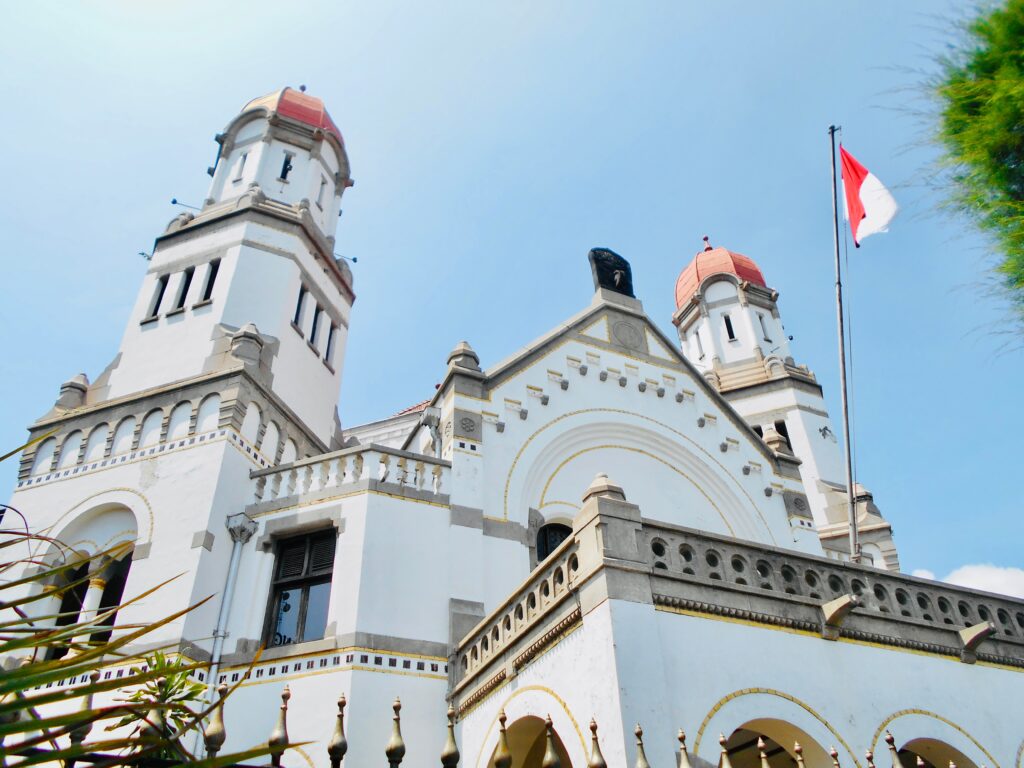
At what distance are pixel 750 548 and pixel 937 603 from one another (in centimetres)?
339

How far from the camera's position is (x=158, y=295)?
22.6 m

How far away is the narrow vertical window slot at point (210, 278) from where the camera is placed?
71.8 feet

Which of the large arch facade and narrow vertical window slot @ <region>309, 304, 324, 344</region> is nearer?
the large arch facade

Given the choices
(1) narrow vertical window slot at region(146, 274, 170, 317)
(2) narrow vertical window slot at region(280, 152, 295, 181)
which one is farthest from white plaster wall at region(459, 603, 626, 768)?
(2) narrow vertical window slot at region(280, 152, 295, 181)

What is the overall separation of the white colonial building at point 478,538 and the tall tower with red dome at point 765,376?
7.8 inches

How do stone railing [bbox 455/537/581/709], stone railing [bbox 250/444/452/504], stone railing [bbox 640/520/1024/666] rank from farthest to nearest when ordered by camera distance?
A: stone railing [bbox 250/444/452/504], stone railing [bbox 455/537/581/709], stone railing [bbox 640/520/1024/666]

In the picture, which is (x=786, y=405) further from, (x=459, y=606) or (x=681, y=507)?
(x=459, y=606)

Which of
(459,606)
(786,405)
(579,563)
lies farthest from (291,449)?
(786,405)

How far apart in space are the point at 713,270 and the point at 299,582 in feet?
82.7

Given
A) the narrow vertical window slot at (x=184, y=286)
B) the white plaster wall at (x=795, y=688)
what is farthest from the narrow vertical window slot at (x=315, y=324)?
the white plaster wall at (x=795, y=688)

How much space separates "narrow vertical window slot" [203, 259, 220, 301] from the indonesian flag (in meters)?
15.3

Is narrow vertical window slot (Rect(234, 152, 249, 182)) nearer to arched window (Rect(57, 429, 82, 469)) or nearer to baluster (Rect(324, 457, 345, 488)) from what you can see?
arched window (Rect(57, 429, 82, 469))

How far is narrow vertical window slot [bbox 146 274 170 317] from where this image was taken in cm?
2216

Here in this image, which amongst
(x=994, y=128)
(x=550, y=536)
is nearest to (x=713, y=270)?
(x=550, y=536)
